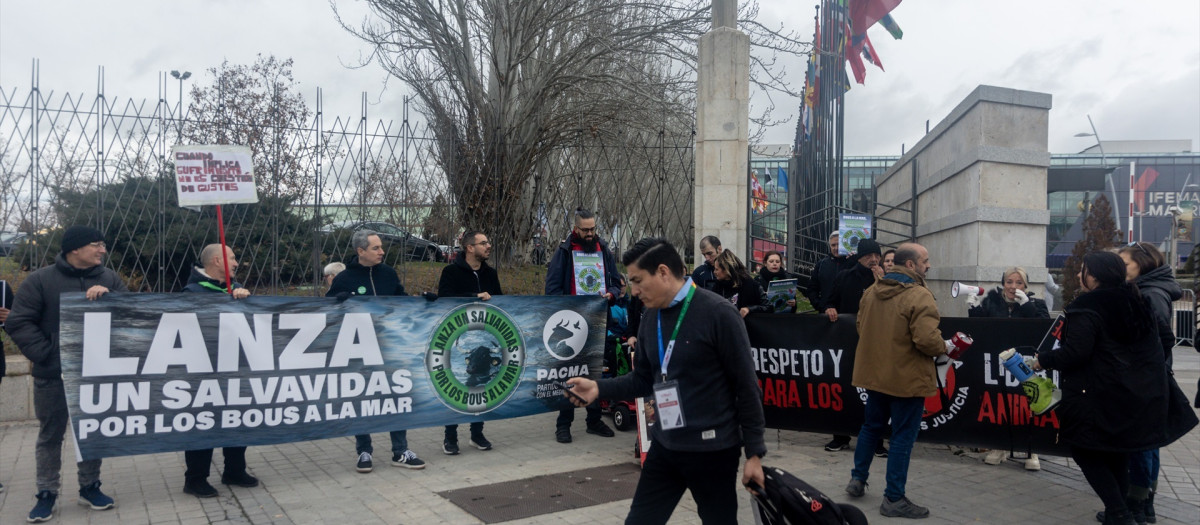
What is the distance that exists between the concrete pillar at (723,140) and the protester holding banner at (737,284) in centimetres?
227

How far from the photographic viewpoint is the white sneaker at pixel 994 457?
255 inches

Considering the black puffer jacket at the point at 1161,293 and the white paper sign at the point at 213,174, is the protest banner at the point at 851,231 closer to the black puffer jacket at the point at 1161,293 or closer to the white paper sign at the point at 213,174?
the black puffer jacket at the point at 1161,293

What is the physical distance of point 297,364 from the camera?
571 centimetres

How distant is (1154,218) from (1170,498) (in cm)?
7418

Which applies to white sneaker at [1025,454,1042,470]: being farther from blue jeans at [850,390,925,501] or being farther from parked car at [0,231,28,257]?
parked car at [0,231,28,257]

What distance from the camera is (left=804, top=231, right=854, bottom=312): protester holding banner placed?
7469 mm

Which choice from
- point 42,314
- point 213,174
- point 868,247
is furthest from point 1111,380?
Answer: point 42,314

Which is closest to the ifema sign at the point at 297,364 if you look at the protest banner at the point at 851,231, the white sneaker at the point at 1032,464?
the protest banner at the point at 851,231

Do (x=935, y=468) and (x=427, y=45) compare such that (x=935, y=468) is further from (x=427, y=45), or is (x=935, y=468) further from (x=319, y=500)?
(x=427, y=45)

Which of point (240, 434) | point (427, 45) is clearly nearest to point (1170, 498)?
point (240, 434)

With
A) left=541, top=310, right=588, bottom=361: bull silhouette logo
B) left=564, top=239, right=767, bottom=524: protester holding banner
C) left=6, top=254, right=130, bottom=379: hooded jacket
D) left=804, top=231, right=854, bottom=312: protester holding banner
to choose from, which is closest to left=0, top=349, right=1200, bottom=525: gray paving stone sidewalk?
left=541, top=310, right=588, bottom=361: bull silhouette logo

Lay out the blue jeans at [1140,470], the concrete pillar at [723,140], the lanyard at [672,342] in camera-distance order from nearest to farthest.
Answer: the lanyard at [672,342] < the blue jeans at [1140,470] < the concrete pillar at [723,140]

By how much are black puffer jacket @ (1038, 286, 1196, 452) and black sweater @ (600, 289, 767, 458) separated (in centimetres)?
239

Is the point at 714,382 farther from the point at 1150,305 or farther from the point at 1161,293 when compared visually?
the point at 1161,293
